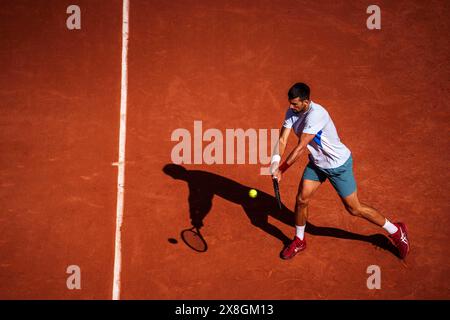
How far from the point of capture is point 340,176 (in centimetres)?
545

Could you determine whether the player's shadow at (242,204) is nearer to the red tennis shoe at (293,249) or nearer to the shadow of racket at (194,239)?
the shadow of racket at (194,239)

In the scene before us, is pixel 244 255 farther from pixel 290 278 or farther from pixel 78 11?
pixel 78 11

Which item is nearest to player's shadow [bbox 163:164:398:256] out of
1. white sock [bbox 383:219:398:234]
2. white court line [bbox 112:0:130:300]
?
white sock [bbox 383:219:398:234]

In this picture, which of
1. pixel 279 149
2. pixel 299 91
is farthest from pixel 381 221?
pixel 299 91

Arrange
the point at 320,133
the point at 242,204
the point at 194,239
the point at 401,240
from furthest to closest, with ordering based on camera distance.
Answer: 1. the point at 242,204
2. the point at 194,239
3. the point at 401,240
4. the point at 320,133

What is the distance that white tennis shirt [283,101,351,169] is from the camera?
5.16m

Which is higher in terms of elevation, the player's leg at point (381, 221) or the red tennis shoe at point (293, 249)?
the player's leg at point (381, 221)

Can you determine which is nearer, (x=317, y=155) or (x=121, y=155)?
(x=317, y=155)

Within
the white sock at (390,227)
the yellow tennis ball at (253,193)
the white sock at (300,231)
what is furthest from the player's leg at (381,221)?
the yellow tennis ball at (253,193)

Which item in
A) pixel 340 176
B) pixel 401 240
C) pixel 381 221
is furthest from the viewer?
pixel 401 240

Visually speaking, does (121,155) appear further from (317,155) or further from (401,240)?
(401,240)

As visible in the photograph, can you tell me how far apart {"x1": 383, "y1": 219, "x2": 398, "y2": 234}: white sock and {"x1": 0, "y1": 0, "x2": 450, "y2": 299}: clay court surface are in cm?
43

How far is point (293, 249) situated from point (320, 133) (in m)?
1.76

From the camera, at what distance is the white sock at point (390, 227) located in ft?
19.0
